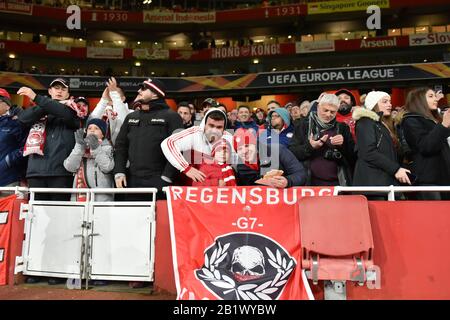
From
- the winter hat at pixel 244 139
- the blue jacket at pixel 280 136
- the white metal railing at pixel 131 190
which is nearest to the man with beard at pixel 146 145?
the white metal railing at pixel 131 190

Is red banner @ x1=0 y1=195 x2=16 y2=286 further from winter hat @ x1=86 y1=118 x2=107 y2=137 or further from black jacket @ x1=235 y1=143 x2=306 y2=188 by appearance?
black jacket @ x1=235 y1=143 x2=306 y2=188

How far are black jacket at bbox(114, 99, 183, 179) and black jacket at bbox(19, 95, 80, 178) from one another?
26.3 inches

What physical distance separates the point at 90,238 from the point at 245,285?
1712 millimetres

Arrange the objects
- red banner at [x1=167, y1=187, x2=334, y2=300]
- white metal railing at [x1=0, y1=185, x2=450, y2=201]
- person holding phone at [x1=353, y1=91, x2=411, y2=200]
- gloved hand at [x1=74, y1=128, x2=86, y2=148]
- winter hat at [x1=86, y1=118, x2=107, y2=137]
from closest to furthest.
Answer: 1. red banner at [x1=167, y1=187, x2=334, y2=300]
2. white metal railing at [x1=0, y1=185, x2=450, y2=201]
3. person holding phone at [x1=353, y1=91, x2=411, y2=200]
4. gloved hand at [x1=74, y1=128, x2=86, y2=148]
5. winter hat at [x1=86, y1=118, x2=107, y2=137]

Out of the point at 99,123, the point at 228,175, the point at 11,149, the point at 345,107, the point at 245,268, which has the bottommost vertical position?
the point at 245,268

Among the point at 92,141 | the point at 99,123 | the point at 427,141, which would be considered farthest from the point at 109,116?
the point at 427,141

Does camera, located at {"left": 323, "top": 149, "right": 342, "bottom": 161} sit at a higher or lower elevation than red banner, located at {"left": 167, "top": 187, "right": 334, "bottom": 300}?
higher

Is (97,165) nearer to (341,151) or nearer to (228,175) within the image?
(228,175)

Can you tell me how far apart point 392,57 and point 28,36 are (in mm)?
27473

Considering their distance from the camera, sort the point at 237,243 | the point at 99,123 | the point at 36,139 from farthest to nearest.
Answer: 1. the point at 99,123
2. the point at 36,139
3. the point at 237,243

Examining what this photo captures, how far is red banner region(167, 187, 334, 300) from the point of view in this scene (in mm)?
2920

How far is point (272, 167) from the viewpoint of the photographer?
11.9 ft

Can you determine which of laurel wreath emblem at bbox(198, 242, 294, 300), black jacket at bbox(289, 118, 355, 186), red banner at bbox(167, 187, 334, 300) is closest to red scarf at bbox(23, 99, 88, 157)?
red banner at bbox(167, 187, 334, 300)

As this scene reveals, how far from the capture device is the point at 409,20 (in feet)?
86.4
